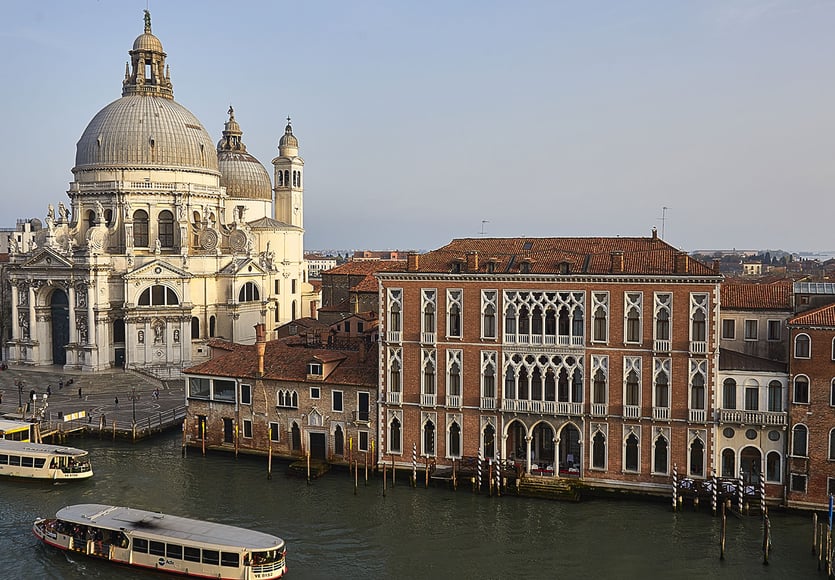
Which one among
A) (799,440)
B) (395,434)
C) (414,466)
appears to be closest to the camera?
(799,440)

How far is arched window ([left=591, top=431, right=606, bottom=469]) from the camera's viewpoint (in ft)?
107

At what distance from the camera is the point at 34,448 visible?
36938mm

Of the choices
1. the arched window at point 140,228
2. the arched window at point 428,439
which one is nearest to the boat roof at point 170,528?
the arched window at point 428,439

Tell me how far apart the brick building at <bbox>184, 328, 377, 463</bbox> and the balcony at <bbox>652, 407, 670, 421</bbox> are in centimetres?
1178

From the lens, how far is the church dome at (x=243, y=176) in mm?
76750

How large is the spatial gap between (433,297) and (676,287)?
984 cm

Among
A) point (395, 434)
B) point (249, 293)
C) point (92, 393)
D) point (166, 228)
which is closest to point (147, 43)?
point (166, 228)

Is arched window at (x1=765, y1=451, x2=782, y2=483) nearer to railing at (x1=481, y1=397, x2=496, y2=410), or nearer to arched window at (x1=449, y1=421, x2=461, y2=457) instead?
railing at (x1=481, y1=397, x2=496, y2=410)

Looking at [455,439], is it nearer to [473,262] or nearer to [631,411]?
[631,411]

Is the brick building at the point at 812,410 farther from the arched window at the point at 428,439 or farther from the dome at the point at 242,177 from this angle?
the dome at the point at 242,177

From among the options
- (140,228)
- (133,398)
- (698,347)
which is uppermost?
(140,228)

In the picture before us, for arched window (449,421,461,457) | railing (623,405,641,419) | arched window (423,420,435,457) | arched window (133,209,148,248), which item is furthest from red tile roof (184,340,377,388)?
arched window (133,209,148,248)

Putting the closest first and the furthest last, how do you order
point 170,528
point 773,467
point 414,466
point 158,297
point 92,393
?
1. point 170,528
2. point 773,467
3. point 414,466
4. point 92,393
5. point 158,297

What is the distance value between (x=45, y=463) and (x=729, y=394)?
28.6 m
